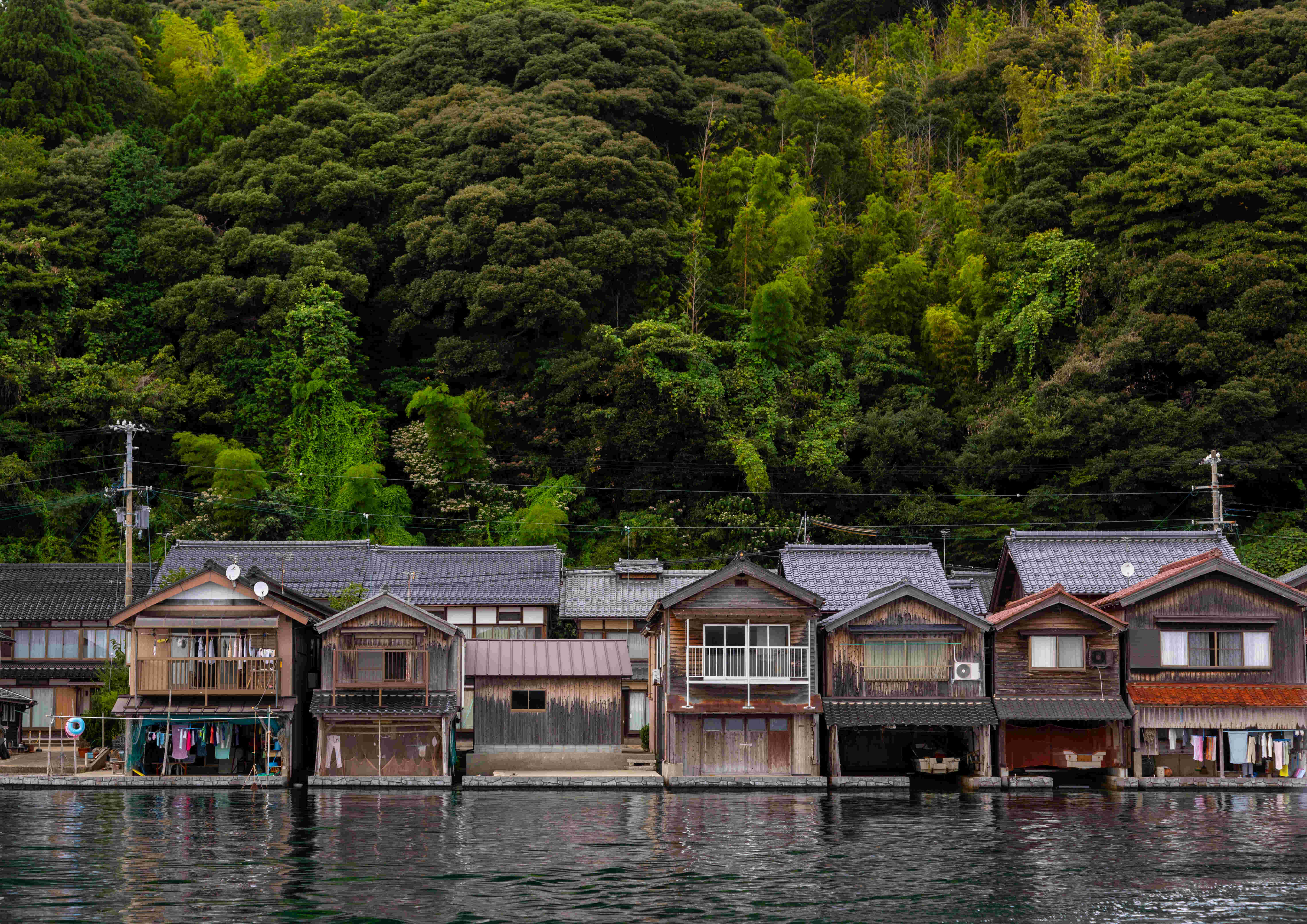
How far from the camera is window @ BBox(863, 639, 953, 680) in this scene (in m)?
42.6

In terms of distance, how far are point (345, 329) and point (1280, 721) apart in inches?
1705

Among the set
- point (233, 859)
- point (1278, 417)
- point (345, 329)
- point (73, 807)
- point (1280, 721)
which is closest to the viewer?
point (233, 859)

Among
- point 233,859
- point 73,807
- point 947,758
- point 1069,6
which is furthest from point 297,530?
point 1069,6

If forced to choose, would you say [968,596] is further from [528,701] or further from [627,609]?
[528,701]

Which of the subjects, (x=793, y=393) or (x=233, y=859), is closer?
(x=233, y=859)

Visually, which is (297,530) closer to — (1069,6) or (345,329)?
(345,329)

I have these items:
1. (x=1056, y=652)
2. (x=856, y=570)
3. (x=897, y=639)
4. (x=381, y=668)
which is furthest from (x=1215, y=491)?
(x=381, y=668)

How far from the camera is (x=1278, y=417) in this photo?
58.5 meters

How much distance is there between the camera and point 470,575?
5275cm

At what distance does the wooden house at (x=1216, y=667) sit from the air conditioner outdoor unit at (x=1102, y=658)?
1.78ft

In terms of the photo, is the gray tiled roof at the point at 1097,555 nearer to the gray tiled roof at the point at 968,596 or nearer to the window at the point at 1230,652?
the gray tiled roof at the point at 968,596

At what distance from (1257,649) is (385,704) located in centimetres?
2648

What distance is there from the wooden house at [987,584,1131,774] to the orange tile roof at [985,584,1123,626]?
0.03m

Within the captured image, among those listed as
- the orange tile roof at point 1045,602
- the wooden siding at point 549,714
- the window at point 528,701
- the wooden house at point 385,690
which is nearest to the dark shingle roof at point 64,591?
the wooden house at point 385,690
